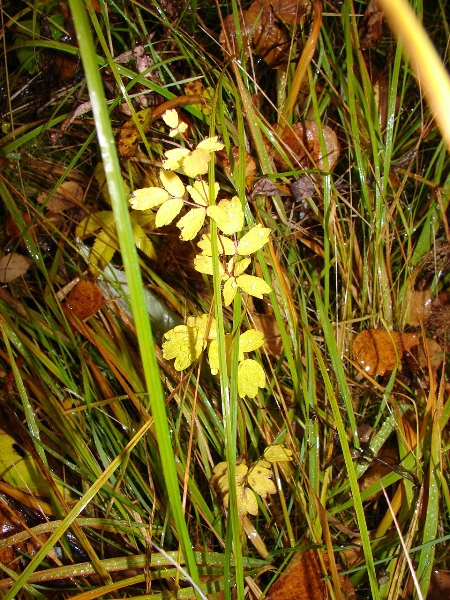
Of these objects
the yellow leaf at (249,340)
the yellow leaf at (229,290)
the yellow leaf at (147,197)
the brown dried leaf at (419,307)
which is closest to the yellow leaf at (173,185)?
the yellow leaf at (147,197)

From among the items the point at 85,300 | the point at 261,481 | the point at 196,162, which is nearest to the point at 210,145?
the point at 196,162

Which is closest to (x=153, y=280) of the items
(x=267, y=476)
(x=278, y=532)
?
(x=267, y=476)

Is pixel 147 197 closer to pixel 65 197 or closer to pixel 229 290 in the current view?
pixel 229 290

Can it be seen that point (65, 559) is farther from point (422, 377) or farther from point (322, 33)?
point (322, 33)

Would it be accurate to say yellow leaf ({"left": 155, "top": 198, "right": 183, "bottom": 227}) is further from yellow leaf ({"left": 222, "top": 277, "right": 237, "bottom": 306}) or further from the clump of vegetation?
yellow leaf ({"left": 222, "top": 277, "right": 237, "bottom": 306})

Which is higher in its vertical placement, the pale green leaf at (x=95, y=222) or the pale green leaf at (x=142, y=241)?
the pale green leaf at (x=95, y=222)

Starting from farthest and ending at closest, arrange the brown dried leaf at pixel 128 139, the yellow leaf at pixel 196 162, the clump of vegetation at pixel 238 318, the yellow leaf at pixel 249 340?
the brown dried leaf at pixel 128 139 → the clump of vegetation at pixel 238 318 → the yellow leaf at pixel 249 340 → the yellow leaf at pixel 196 162

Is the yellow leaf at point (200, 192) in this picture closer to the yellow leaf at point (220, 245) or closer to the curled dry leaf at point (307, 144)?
the yellow leaf at point (220, 245)

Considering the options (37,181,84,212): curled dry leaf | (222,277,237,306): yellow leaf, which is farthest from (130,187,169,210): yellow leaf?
(37,181,84,212): curled dry leaf
